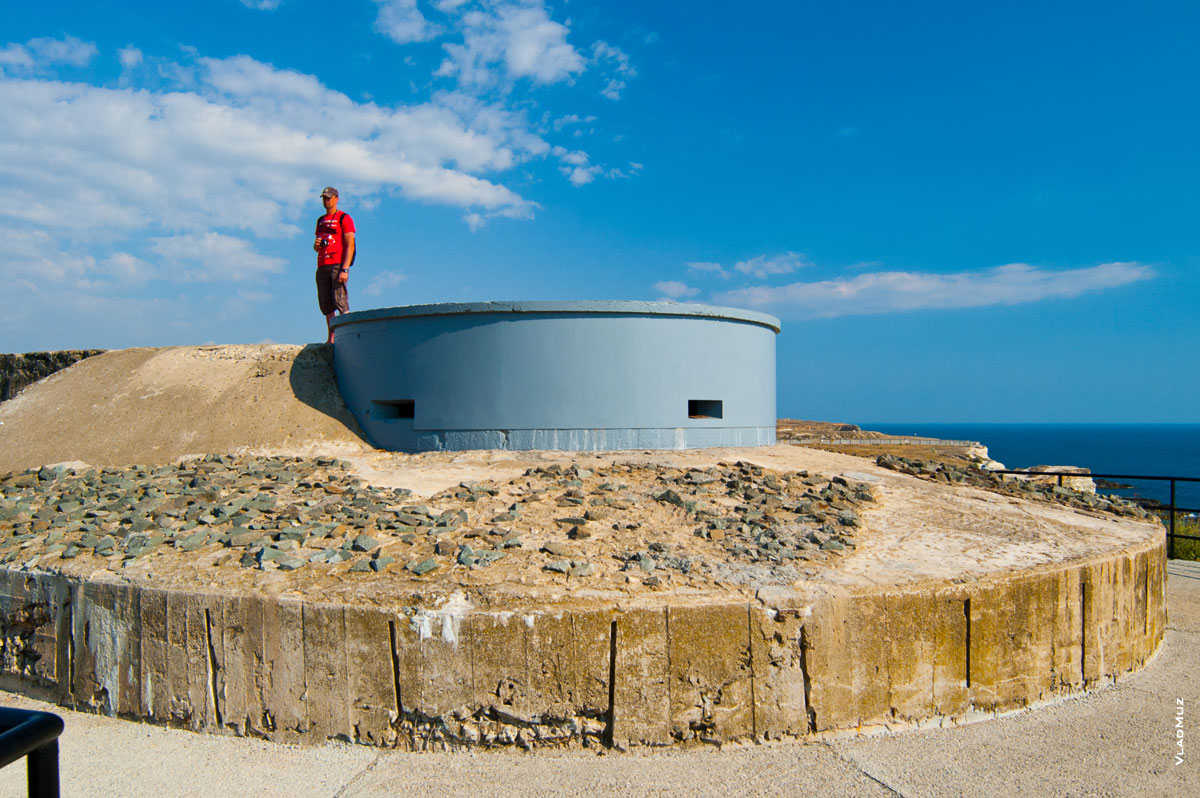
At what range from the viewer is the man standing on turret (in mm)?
10211

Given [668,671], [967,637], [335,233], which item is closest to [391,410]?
[335,233]

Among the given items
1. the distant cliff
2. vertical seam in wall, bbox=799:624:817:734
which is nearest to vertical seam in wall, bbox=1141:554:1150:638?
vertical seam in wall, bbox=799:624:817:734

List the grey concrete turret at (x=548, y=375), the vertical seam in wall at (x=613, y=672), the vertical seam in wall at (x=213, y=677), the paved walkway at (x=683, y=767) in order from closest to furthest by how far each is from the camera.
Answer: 1. the paved walkway at (x=683, y=767)
2. the vertical seam in wall at (x=613, y=672)
3. the vertical seam in wall at (x=213, y=677)
4. the grey concrete turret at (x=548, y=375)

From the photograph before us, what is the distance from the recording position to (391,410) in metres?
8.98

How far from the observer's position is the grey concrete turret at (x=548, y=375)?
26.7ft

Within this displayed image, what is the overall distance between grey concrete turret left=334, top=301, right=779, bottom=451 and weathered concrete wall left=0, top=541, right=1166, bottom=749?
4.05 m

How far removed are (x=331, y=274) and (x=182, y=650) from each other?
6900 mm

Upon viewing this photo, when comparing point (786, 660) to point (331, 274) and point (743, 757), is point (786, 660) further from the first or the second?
point (331, 274)

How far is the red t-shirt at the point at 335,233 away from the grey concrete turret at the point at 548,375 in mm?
1937

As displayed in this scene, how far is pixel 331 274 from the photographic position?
10.3m

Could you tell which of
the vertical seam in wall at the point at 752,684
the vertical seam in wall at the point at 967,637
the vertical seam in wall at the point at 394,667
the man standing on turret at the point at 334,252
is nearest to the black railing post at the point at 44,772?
the vertical seam in wall at the point at 394,667

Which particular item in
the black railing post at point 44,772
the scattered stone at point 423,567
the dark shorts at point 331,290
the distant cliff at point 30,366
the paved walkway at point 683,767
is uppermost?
the dark shorts at point 331,290

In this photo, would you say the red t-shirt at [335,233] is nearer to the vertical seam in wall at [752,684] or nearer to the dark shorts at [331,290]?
Answer: the dark shorts at [331,290]

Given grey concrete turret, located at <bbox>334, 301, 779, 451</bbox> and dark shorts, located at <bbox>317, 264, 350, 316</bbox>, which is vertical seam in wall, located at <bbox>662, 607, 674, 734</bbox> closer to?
grey concrete turret, located at <bbox>334, 301, 779, 451</bbox>
